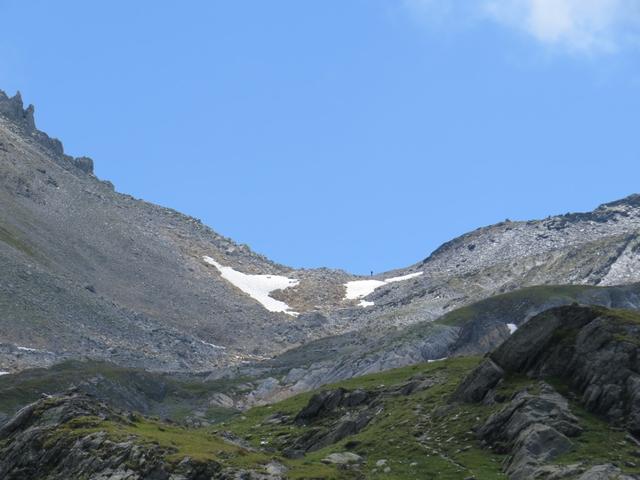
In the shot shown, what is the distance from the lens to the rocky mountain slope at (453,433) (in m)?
60.0

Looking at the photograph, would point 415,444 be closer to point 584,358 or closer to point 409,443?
point 409,443

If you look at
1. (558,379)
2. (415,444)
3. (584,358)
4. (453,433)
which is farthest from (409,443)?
(584,358)

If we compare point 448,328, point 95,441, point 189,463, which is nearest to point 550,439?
point 189,463

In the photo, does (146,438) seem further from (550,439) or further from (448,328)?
(448,328)

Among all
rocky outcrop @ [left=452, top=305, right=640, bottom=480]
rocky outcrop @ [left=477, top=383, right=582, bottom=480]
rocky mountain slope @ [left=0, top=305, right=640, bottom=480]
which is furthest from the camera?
rocky outcrop @ [left=452, top=305, right=640, bottom=480]

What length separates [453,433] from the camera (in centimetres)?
6812

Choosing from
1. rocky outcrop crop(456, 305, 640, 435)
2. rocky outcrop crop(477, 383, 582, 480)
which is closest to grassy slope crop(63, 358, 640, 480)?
rocky outcrop crop(477, 383, 582, 480)

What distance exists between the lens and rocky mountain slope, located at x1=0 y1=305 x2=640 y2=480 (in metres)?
60.0

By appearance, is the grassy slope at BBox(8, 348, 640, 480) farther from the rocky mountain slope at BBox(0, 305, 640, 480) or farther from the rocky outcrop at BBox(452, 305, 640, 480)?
the rocky outcrop at BBox(452, 305, 640, 480)

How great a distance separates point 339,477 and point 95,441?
13421mm

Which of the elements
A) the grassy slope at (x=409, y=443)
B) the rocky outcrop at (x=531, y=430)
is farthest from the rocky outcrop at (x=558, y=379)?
the grassy slope at (x=409, y=443)

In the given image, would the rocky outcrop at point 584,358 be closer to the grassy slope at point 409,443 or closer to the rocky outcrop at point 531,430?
the grassy slope at point 409,443

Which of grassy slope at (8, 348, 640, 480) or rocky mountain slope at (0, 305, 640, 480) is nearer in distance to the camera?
rocky mountain slope at (0, 305, 640, 480)

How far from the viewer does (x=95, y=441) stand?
64125 millimetres
